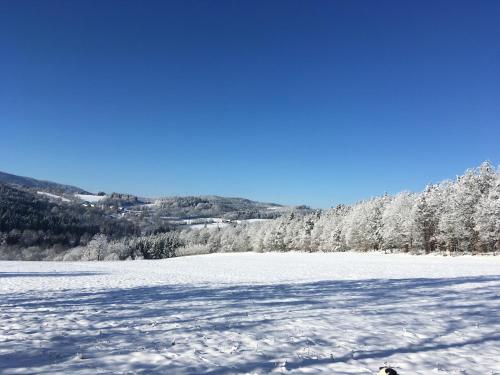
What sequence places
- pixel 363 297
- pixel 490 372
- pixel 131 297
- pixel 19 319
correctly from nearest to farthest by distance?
pixel 490 372 → pixel 19 319 → pixel 363 297 → pixel 131 297

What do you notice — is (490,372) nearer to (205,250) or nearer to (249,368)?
(249,368)

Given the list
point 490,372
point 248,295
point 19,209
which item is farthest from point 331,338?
point 19,209

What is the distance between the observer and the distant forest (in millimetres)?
54469

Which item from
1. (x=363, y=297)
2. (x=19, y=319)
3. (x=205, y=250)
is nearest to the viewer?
(x=19, y=319)

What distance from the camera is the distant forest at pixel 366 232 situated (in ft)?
179

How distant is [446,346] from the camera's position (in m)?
9.36

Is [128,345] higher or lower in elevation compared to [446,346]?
lower

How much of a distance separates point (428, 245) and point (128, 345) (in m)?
66.3

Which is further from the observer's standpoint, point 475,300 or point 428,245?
point 428,245

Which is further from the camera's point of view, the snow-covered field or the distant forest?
the distant forest

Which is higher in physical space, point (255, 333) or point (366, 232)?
point (366, 232)

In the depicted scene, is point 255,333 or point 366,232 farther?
point 366,232

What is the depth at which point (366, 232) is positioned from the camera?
80.4 m

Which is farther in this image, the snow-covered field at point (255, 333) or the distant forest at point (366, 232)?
the distant forest at point (366, 232)
